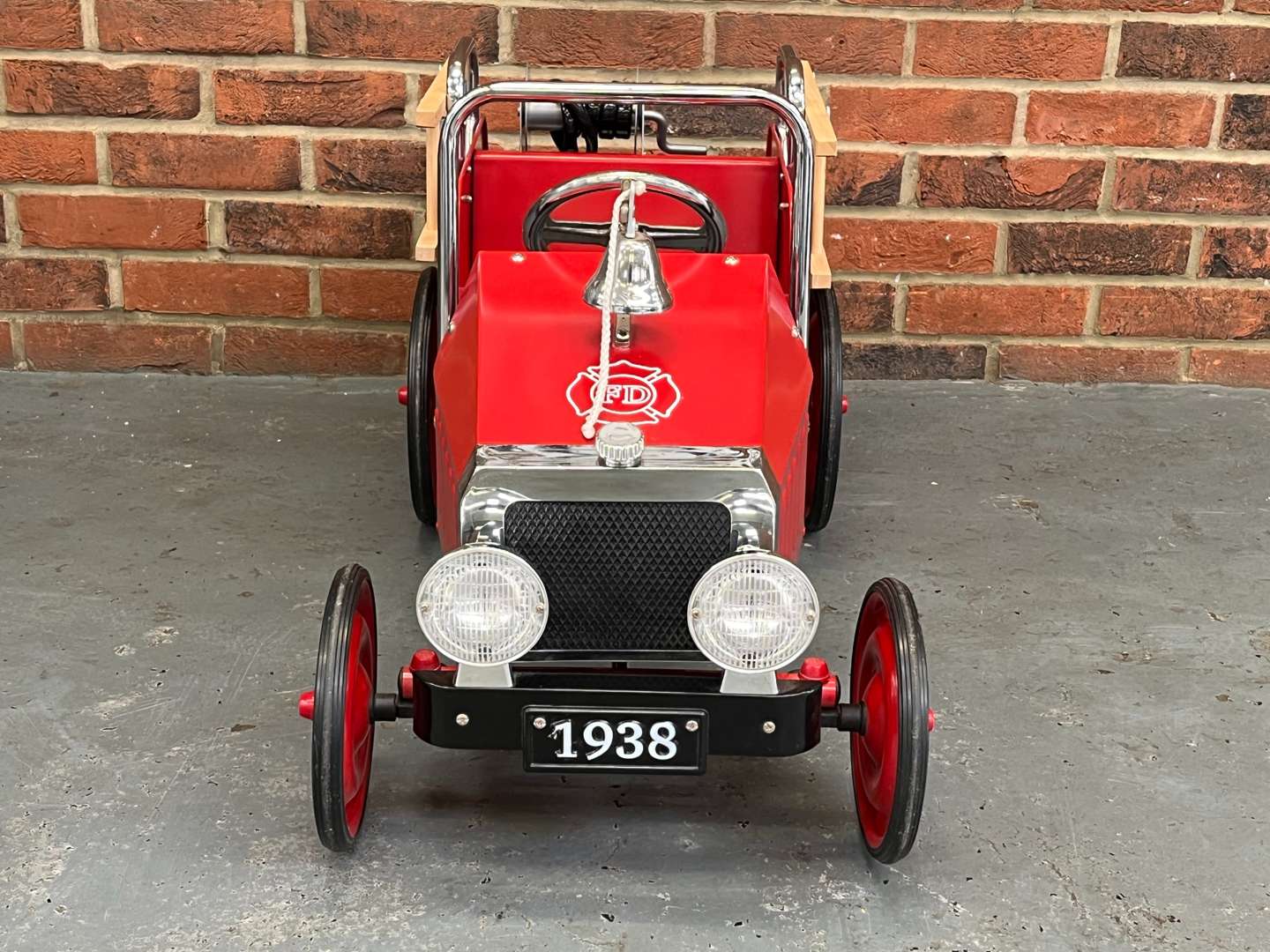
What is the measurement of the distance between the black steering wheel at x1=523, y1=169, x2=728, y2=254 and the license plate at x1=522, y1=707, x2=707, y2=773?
34.5 inches

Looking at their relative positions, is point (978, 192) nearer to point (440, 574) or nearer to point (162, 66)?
point (162, 66)

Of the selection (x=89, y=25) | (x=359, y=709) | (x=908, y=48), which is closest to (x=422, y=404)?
(x=359, y=709)

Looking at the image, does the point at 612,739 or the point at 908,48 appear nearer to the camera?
the point at 612,739

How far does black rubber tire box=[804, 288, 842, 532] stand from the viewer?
282cm

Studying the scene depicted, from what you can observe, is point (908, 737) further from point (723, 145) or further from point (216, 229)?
point (216, 229)

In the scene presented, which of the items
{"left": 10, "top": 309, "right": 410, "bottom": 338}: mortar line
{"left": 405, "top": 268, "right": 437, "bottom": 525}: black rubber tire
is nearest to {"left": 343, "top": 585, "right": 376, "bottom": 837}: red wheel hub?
{"left": 405, "top": 268, "right": 437, "bottom": 525}: black rubber tire

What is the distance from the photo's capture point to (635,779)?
2154mm

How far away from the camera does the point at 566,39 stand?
3.49m

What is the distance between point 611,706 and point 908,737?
358mm

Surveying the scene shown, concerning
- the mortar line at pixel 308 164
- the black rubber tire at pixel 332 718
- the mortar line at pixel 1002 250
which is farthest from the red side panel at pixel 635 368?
the mortar line at pixel 1002 250

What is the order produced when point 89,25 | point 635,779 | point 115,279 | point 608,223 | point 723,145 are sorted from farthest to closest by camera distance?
point 115,279
point 723,145
point 89,25
point 608,223
point 635,779

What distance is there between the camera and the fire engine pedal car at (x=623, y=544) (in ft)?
5.98

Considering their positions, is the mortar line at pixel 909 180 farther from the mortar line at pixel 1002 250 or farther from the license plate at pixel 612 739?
the license plate at pixel 612 739

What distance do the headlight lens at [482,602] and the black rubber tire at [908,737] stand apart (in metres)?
0.44
